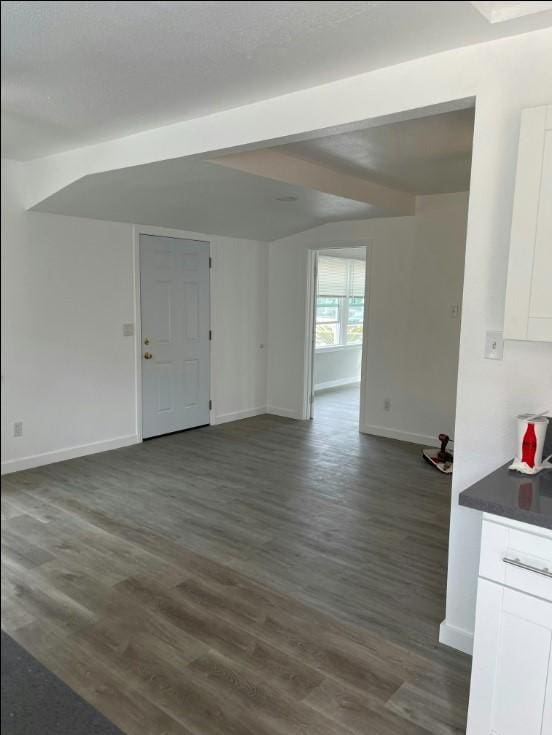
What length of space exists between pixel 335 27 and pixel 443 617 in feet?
7.80

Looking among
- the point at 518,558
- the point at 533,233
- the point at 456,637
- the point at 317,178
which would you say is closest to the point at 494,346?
the point at 533,233

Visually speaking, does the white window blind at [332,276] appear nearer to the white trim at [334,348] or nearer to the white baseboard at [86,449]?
the white trim at [334,348]

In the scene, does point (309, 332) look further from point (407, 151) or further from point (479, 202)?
point (479, 202)

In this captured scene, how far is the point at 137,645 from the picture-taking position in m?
2.15

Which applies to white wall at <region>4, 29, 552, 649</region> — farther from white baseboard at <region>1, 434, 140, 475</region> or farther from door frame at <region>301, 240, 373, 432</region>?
door frame at <region>301, 240, 373, 432</region>

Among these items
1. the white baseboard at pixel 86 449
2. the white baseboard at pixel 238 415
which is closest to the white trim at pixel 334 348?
the white baseboard at pixel 238 415

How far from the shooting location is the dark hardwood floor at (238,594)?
182 cm

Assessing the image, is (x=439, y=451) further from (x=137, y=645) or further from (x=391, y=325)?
(x=137, y=645)

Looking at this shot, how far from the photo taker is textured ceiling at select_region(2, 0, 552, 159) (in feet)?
4.66

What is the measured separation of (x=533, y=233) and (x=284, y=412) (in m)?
4.85

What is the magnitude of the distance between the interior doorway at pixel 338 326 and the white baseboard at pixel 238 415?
123 centimetres

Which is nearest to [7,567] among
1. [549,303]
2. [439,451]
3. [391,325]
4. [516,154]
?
[549,303]

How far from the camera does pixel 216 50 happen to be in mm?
1865

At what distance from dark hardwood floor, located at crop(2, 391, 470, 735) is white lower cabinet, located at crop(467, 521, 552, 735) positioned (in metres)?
0.32
